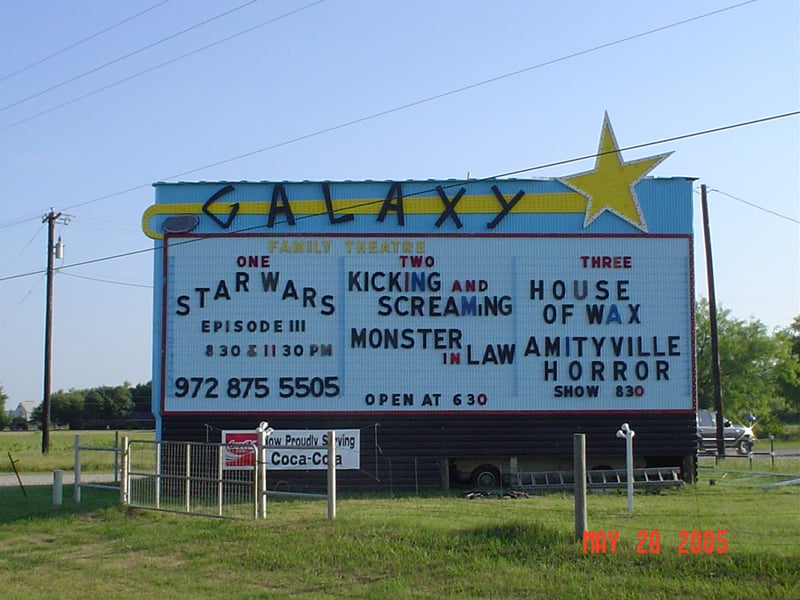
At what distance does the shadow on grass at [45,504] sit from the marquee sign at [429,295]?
2452mm

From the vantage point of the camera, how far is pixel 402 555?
40.4ft

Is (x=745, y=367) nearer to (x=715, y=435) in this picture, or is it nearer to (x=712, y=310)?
(x=715, y=435)

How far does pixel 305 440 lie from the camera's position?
20672 millimetres

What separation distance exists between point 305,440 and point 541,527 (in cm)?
906

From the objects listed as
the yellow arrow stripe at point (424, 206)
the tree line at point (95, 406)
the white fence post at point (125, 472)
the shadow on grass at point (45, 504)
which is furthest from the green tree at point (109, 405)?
the white fence post at point (125, 472)

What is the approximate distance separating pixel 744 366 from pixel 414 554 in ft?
151

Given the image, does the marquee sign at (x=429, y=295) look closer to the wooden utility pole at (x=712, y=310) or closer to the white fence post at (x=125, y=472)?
the white fence post at (x=125, y=472)

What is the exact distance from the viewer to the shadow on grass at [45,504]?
17.7m

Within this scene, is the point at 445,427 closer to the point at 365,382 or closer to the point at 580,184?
the point at 365,382

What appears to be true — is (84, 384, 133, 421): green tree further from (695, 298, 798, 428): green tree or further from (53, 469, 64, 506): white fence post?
(53, 469, 64, 506): white fence post

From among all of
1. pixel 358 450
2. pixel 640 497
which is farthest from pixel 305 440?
pixel 640 497

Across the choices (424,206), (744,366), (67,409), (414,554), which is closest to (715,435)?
(744,366)
